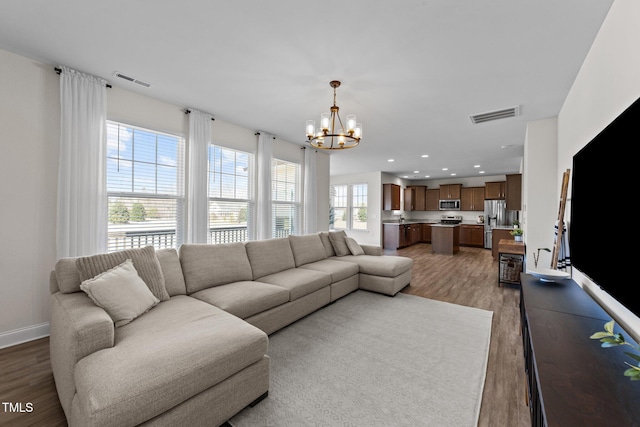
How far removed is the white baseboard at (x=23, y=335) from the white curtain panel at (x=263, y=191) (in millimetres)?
2815

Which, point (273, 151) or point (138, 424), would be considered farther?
point (273, 151)

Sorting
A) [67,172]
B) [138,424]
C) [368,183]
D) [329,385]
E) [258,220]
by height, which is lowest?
[329,385]

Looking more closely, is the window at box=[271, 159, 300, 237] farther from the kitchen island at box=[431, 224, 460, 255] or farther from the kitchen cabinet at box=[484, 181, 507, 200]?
the kitchen cabinet at box=[484, 181, 507, 200]

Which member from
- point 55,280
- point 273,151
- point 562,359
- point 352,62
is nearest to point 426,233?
point 273,151

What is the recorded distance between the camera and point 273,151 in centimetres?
530

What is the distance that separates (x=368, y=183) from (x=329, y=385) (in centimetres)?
780

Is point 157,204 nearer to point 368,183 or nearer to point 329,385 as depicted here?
point 329,385

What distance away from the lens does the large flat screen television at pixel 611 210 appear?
117 cm

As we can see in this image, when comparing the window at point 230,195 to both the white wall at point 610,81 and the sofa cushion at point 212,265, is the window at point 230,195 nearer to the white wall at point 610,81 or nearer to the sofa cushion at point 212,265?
the sofa cushion at point 212,265

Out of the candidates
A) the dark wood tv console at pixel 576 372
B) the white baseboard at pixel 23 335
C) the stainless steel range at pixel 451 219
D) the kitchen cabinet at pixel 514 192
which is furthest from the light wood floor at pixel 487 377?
the stainless steel range at pixel 451 219

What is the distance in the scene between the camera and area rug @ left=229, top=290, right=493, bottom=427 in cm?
166

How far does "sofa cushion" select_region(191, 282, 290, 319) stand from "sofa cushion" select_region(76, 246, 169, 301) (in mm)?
375

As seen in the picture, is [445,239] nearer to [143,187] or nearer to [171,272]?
[171,272]

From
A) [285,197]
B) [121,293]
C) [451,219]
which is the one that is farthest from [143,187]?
[451,219]
